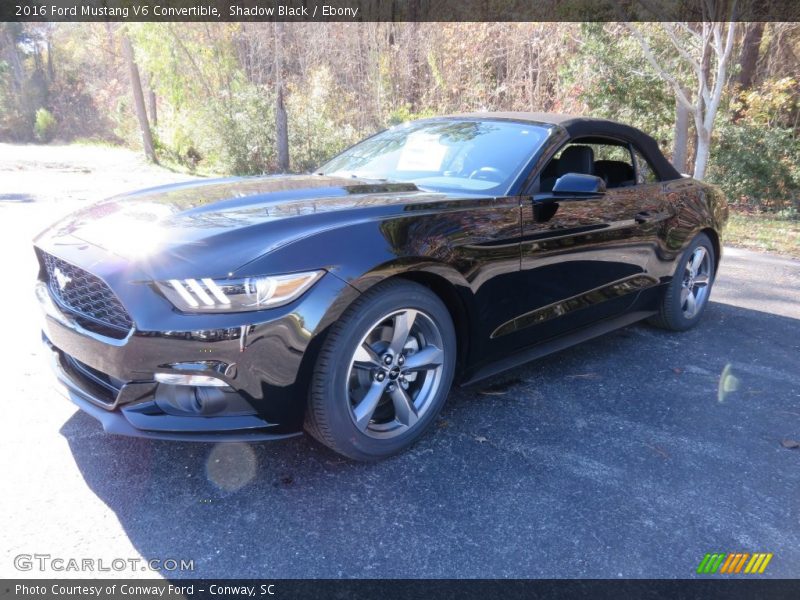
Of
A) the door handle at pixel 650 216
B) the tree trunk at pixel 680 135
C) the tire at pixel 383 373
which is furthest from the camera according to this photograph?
the tree trunk at pixel 680 135

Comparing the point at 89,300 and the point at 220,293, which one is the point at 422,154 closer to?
the point at 220,293

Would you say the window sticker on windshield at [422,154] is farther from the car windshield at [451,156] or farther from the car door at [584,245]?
the car door at [584,245]

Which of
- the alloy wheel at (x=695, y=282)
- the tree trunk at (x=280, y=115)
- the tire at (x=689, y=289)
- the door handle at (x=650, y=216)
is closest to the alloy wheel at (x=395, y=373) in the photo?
A: the door handle at (x=650, y=216)

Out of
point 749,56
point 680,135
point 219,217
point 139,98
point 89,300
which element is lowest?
point 89,300

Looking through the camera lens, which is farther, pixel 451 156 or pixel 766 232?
pixel 766 232

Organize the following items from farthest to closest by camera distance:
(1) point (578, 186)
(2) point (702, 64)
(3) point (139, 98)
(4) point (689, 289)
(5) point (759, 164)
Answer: (3) point (139, 98), (5) point (759, 164), (2) point (702, 64), (4) point (689, 289), (1) point (578, 186)

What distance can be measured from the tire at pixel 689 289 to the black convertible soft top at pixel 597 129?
0.60 m

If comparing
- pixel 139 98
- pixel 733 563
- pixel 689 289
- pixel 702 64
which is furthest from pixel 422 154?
pixel 139 98

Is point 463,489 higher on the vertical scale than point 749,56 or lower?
lower

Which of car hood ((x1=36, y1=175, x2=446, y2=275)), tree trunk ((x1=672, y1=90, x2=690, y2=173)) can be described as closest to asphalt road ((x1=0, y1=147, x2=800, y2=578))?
car hood ((x1=36, y1=175, x2=446, y2=275))

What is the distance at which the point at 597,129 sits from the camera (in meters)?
3.64

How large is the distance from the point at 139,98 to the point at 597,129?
2022 centimetres

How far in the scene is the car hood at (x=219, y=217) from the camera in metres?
2.11

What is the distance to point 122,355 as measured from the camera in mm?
2051
